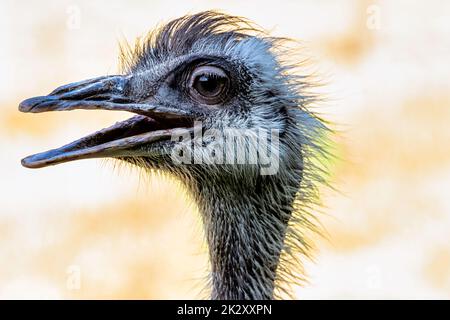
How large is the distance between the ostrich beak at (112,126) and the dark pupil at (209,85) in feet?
0.38

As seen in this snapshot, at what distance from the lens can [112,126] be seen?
2.96m

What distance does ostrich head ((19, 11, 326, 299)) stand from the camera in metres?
2.98

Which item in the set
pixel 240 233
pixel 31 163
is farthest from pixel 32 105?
pixel 240 233

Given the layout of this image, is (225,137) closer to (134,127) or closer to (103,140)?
(134,127)

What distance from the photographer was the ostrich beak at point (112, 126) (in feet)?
9.32

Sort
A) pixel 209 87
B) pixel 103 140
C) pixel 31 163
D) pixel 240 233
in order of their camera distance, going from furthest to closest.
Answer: pixel 240 233
pixel 209 87
pixel 103 140
pixel 31 163

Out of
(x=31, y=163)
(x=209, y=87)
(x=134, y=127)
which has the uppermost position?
(x=209, y=87)

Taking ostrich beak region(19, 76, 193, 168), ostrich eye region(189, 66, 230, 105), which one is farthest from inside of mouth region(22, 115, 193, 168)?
ostrich eye region(189, 66, 230, 105)

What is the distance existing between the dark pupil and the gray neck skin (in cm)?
34

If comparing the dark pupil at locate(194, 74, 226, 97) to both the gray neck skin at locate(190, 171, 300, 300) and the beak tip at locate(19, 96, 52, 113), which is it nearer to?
the gray neck skin at locate(190, 171, 300, 300)

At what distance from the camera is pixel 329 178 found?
345 cm

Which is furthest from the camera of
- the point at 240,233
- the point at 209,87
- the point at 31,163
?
the point at 240,233

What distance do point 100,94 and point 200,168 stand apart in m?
0.49
